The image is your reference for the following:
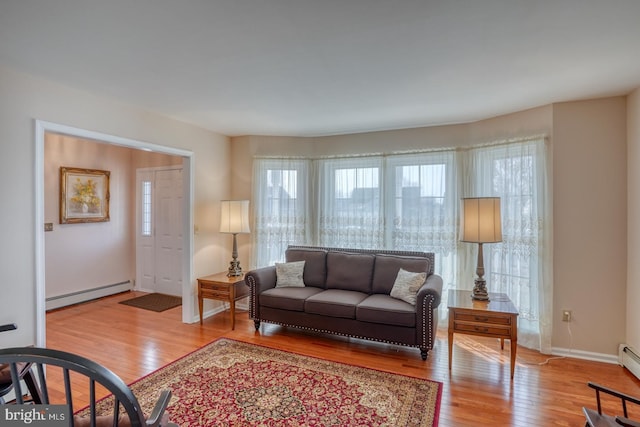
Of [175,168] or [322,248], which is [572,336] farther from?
[175,168]

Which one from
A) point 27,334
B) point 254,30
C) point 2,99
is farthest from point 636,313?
point 2,99

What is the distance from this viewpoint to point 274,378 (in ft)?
9.29

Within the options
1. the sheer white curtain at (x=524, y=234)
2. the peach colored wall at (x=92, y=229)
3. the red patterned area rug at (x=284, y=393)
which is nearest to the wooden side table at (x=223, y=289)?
the red patterned area rug at (x=284, y=393)

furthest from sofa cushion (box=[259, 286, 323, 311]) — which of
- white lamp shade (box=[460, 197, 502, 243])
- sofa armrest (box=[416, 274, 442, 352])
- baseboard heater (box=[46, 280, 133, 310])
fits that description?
baseboard heater (box=[46, 280, 133, 310])

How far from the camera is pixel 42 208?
2766 millimetres

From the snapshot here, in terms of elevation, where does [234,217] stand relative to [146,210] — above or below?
below

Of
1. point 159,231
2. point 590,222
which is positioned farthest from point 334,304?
point 159,231

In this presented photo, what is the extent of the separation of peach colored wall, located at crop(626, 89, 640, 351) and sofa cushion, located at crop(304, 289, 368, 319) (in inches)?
96.4

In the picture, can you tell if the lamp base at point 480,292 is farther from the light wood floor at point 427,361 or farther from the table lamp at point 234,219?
the table lamp at point 234,219

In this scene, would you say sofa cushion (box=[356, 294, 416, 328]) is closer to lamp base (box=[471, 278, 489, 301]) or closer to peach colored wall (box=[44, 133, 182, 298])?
lamp base (box=[471, 278, 489, 301])

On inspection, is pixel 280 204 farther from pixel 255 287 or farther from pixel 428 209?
pixel 428 209

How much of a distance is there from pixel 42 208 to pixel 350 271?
307 cm

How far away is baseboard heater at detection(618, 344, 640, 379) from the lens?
2895mm

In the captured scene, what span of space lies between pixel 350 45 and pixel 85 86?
7.74ft
